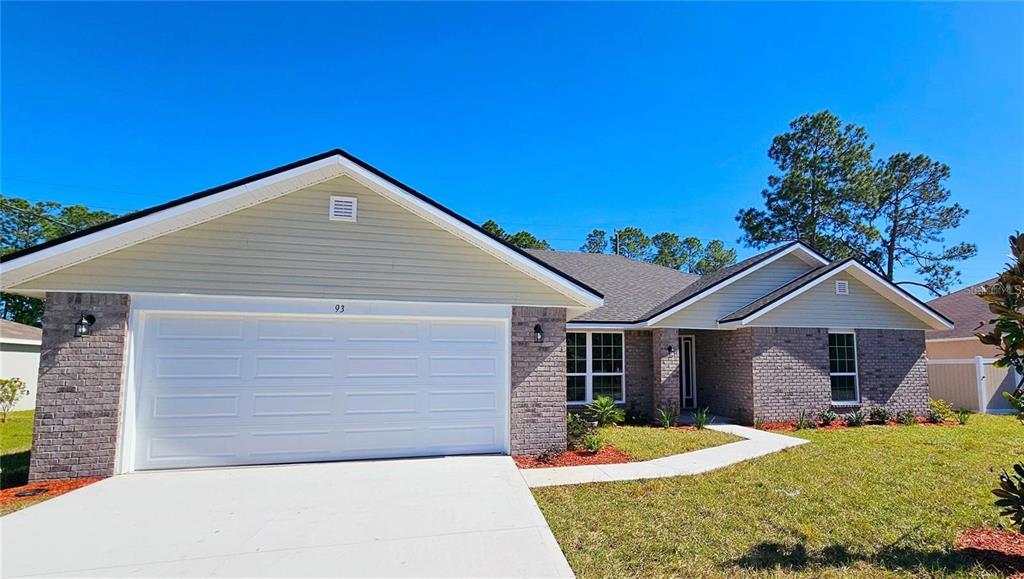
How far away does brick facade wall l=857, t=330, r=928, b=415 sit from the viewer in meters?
13.5

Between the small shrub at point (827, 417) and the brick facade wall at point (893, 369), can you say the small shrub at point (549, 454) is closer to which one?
the small shrub at point (827, 417)

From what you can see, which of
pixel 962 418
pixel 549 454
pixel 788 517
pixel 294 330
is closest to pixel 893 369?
pixel 962 418

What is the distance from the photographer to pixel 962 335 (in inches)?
728

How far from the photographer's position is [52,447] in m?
6.91

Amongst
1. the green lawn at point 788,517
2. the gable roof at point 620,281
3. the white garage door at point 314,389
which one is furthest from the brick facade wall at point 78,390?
the gable roof at point 620,281

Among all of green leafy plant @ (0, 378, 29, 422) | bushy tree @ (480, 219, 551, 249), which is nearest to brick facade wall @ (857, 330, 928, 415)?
green leafy plant @ (0, 378, 29, 422)

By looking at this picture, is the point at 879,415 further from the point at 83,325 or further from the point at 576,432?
the point at 83,325

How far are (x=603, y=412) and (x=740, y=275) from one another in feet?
19.6

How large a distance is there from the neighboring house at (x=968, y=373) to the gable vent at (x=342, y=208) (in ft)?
57.7

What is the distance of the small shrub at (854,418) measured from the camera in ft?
41.3

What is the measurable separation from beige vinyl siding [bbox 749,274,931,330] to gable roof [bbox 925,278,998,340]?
6225 millimetres

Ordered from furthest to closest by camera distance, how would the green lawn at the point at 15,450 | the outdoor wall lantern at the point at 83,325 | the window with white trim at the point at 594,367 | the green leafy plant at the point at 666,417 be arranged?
the window with white trim at the point at 594,367
the green leafy plant at the point at 666,417
the green lawn at the point at 15,450
the outdoor wall lantern at the point at 83,325

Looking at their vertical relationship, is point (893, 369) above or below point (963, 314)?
below

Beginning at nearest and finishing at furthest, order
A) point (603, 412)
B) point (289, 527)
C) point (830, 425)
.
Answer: point (289, 527) → point (603, 412) → point (830, 425)
